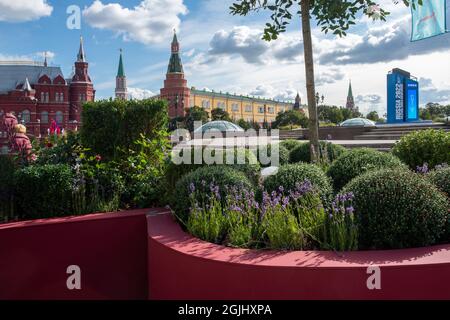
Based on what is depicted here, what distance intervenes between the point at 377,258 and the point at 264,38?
3228 millimetres

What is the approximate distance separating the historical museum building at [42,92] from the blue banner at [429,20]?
225 ft

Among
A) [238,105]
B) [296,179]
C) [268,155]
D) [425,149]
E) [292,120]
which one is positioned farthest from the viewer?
[238,105]

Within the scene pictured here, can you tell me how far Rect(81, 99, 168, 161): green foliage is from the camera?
18.3ft

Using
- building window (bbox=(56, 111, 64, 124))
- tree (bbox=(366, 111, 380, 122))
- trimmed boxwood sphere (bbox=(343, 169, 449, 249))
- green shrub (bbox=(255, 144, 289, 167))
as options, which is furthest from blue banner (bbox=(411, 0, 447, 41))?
tree (bbox=(366, 111, 380, 122))

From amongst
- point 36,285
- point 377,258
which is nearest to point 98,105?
point 36,285

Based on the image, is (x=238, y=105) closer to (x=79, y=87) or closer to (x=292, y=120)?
(x=292, y=120)

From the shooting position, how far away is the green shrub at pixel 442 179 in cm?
361

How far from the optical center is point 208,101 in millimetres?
114312

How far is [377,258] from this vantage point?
2.64 m

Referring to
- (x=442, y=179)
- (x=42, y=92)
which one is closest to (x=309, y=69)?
(x=442, y=179)

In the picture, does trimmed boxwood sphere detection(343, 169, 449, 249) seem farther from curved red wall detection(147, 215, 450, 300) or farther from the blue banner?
the blue banner

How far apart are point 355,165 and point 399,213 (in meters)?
1.73

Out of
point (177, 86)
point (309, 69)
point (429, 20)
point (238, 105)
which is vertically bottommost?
point (309, 69)
